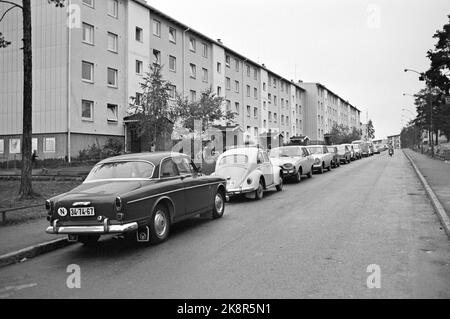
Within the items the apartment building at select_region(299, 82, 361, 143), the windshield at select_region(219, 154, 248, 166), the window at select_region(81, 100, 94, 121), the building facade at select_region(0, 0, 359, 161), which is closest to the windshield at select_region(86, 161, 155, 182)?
the windshield at select_region(219, 154, 248, 166)

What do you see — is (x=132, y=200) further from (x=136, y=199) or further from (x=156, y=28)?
(x=156, y=28)

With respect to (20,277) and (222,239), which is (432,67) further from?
(20,277)

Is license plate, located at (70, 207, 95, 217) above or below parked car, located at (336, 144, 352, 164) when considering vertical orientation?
below

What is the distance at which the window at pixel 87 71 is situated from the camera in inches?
1159

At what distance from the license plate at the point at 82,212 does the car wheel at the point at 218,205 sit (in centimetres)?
382

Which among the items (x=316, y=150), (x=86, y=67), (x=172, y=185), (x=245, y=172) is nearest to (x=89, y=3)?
(x=86, y=67)

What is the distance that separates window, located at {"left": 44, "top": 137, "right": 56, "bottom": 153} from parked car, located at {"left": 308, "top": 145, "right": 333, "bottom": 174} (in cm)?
1644

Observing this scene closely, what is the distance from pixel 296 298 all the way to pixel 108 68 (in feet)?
97.6

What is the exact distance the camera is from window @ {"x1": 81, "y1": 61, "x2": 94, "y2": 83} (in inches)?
1159

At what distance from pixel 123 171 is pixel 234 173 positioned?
20.3ft

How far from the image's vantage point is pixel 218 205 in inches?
410

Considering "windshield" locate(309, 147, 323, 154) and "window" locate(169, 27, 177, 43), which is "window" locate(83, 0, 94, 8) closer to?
"window" locate(169, 27, 177, 43)

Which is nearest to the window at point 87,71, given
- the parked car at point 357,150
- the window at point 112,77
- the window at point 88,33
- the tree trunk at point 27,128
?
the window at point 88,33
